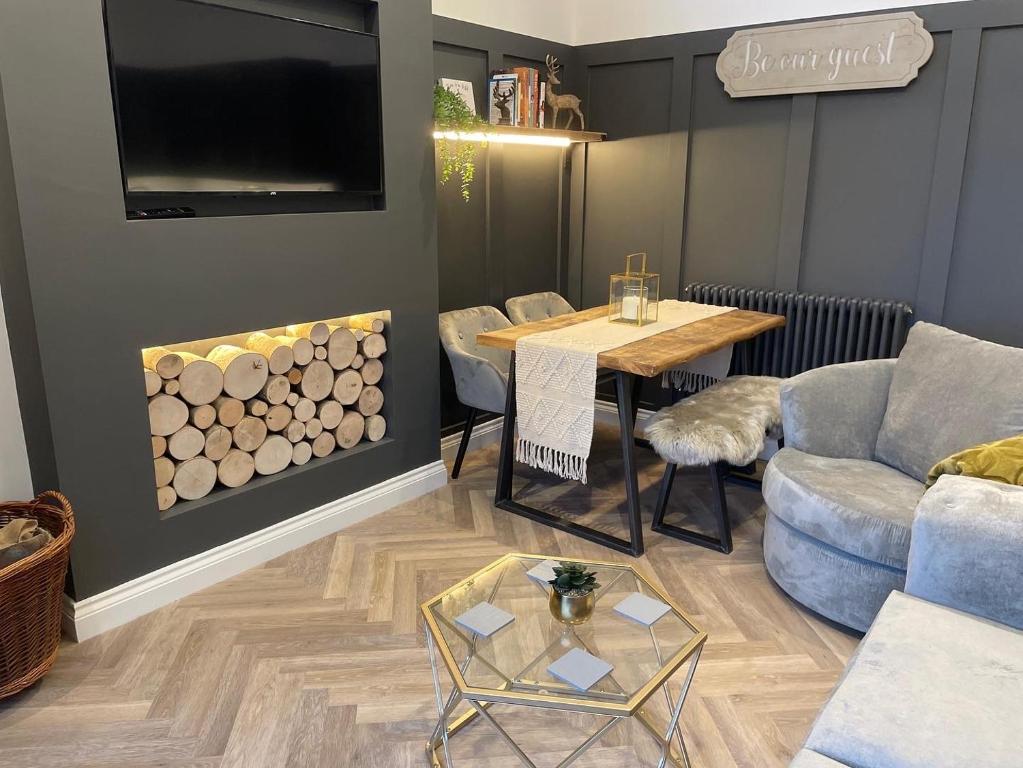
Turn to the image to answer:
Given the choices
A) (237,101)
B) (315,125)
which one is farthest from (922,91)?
(237,101)

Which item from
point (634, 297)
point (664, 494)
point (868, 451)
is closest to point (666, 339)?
point (634, 297)

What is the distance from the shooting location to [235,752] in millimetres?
1931

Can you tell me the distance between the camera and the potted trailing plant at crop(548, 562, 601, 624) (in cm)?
178

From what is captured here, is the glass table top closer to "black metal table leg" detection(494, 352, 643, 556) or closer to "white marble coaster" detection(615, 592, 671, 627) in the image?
"white marble coaster" detection(615, 592, 671, 627)

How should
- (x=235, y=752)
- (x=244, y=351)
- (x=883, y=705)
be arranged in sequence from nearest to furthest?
(x=883, y=705)
(x=235, y=752)
(x=244, y=351)

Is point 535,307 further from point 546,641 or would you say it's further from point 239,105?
point 546,641

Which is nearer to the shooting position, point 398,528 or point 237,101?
point 237,101

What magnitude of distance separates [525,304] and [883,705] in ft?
9.10

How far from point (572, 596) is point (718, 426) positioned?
1.34 meters

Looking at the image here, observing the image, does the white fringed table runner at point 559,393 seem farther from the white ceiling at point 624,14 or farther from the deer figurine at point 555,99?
the white ceiling at point 624,14

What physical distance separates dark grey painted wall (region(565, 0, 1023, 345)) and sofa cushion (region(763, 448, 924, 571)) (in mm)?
1244

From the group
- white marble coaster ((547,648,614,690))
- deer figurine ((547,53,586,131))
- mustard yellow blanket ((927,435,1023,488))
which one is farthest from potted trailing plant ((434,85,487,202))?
white marble coaster ((547,648,614,690))

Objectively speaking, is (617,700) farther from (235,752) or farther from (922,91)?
(922,91)

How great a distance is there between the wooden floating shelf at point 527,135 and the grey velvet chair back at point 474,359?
785 mm
